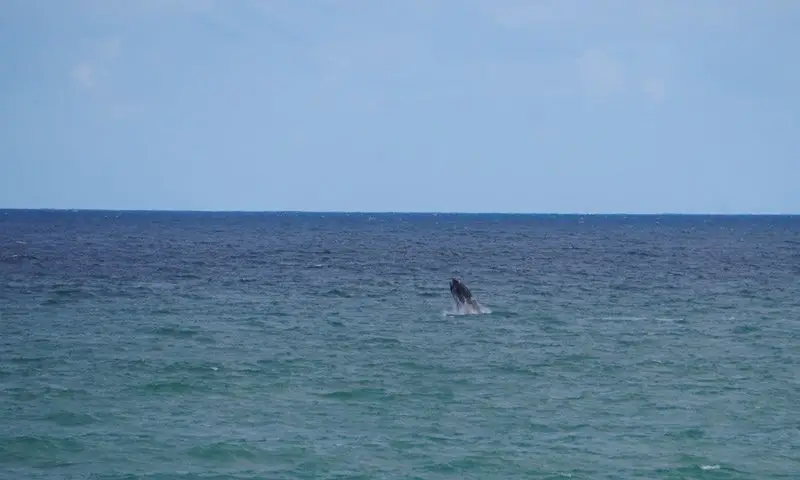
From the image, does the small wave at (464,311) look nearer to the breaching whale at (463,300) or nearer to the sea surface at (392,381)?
the breaching whale at (463,300)

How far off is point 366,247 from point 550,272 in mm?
42917

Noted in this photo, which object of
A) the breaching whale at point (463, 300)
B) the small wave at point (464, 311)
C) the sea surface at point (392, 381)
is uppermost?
the breaching whale at point (463, 300)

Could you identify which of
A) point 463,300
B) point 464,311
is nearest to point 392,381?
point 464,311

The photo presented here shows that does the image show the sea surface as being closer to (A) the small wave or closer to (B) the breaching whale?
(A) the small wave

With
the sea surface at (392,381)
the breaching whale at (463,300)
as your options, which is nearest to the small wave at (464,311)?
the breaching whale at (463,300)

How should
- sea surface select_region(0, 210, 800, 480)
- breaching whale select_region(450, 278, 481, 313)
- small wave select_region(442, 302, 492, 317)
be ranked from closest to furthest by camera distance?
sea surface select_region(0, 210, 800, 480)
small wave select_region(442, 302, 492, 317)
breaching whale select_region(450, 278, 481, 313)

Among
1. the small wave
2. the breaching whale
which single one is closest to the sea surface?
the small wave

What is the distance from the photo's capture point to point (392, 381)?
29.8 metres

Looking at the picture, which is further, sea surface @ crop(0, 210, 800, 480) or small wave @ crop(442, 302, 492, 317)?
small wave @ crop(442, 302, 492, 317)

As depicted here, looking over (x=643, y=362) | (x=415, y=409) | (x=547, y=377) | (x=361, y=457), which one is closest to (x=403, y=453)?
(x=361, y=457)

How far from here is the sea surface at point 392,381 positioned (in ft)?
71.0

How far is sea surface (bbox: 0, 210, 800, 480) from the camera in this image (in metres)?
21.6

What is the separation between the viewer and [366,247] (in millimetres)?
113938

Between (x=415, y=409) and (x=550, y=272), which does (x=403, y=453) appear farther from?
(x=550, y=272)
